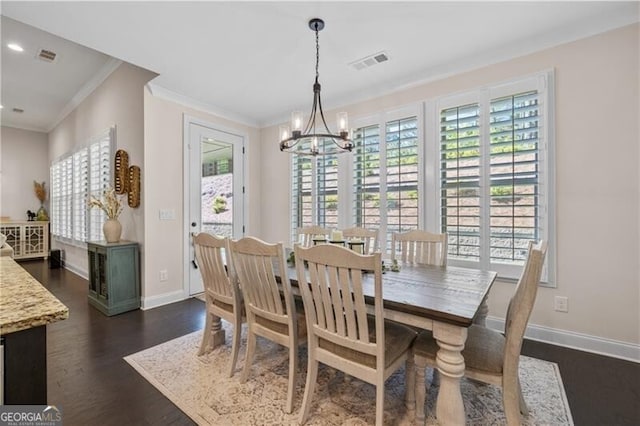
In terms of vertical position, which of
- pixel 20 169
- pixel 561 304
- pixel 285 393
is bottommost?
pixel 285 393

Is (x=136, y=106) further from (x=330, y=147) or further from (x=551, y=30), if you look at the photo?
(x=551, y=30)

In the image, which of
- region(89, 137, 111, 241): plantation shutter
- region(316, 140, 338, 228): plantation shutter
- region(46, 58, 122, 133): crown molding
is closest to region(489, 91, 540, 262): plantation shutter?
region(316, 140, 338, 228): plantation shutter

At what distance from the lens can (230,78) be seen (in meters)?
3.37

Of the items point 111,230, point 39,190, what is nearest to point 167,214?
point 111,230

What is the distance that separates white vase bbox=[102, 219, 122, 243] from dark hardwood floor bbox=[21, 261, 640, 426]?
89 cm

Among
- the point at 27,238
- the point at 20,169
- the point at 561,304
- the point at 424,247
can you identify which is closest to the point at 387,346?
the point at 424,247

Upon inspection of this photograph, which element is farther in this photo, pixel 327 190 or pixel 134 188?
pixel 327 190

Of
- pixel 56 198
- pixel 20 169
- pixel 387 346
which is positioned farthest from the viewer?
pixel 20 169

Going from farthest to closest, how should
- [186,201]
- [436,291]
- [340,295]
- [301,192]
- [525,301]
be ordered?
1. [301,192]
2. [186,201]
3. [436,291]
4. [340,295]
5. [525,301]

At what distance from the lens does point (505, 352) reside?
4.50 feet

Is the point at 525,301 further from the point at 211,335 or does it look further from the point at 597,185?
the point at 211,335

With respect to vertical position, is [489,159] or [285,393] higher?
[489,159]

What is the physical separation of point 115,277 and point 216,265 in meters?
2.00

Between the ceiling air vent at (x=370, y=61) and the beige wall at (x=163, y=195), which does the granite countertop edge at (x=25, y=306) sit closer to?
the beige wall at (x=163, y=195)
